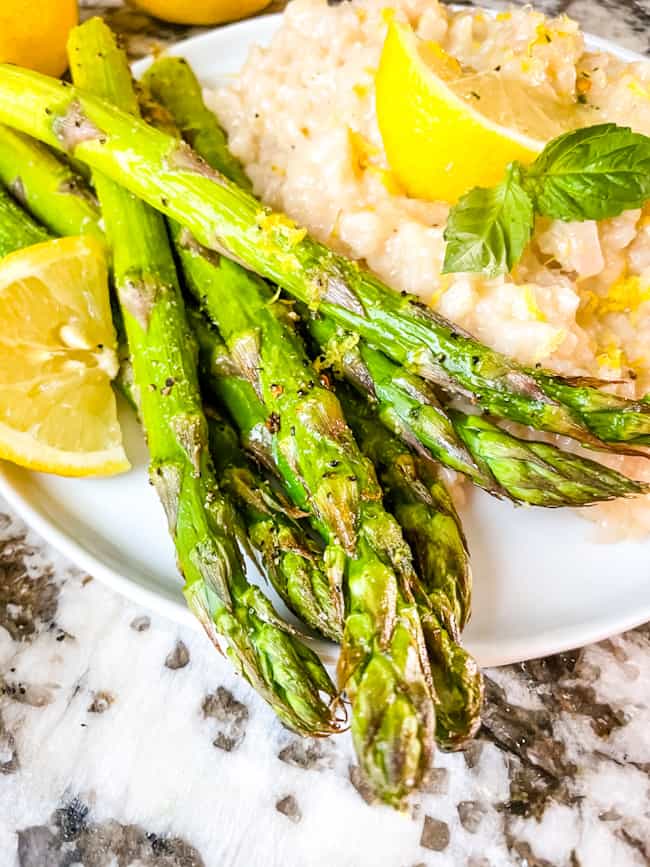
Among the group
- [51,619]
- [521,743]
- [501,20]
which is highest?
[501,20]

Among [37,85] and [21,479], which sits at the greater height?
[37,85]

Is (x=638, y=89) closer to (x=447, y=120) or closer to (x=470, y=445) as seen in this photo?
(x=447, y=120)

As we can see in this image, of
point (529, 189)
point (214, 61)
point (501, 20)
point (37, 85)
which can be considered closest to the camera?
point (529, 189)

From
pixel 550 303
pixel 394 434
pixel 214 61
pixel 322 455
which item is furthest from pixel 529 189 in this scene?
pixel 214 61

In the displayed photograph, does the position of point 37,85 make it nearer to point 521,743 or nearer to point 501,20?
point 501,20

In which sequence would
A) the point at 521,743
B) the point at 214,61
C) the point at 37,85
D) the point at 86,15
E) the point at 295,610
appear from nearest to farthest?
the point at 295,610, the point at 521,743, the point at 37,85, the point at 214,61, the point at 86,15

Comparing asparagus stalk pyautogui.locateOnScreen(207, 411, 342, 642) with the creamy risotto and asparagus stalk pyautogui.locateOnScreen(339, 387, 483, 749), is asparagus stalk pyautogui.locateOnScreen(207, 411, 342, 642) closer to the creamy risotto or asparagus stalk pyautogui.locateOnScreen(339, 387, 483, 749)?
asparagus stalk pyautogui.locateOnScreen(339, 387, 483, 749)

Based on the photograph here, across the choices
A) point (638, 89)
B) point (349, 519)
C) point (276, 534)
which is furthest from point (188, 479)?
point (638, 89)
